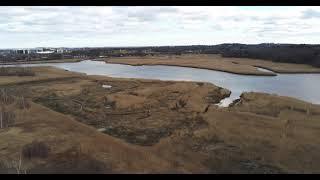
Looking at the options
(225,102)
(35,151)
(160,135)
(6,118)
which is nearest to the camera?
(35,151)

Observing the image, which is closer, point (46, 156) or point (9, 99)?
point (46, 156)

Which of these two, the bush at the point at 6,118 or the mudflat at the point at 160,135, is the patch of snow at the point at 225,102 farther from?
the bush at the point at 6,118

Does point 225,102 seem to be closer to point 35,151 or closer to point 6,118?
point 6,118

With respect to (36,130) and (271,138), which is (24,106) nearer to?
(36,130)

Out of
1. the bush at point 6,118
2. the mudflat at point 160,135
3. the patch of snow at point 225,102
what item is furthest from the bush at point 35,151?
the patch of snow at point 225,102

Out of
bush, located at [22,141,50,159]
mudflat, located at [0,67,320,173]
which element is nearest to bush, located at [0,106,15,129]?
mudflat, located at [0,67,320,173]

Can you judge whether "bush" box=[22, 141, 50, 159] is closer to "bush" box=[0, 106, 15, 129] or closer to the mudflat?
the mudflat

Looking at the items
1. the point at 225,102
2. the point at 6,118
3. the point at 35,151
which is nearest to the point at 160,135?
the point at 35,151
